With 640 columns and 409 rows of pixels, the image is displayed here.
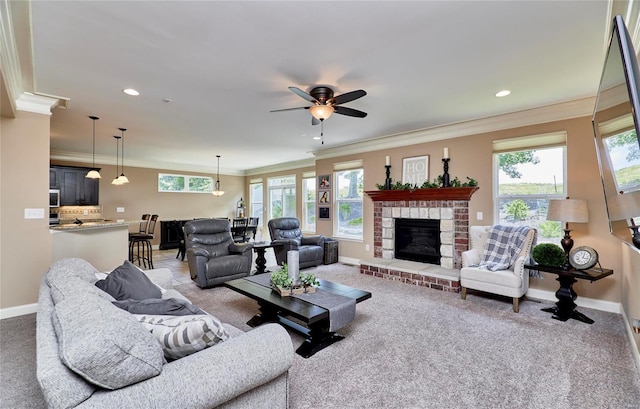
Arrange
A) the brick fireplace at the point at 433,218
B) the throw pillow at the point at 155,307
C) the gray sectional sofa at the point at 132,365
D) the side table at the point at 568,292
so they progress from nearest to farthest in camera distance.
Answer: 1. the gray sectional sofa at the point at 132,365
2. the throw pillow at the point at 155,307
3. the side table at the point at 568,292
4. the brick fireplace at the point at 433,218

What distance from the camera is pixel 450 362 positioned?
2.33m

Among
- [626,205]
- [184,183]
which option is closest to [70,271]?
[626,205]

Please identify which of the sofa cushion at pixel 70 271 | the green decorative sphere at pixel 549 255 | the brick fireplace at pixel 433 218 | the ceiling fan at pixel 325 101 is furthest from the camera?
the brick fireplace at pixel 433 218

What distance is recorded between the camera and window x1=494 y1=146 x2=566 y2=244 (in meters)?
3.91

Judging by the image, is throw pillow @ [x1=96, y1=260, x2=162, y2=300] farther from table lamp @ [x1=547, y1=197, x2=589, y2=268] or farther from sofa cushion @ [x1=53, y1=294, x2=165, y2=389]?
table lamp @ [x1=547, y1=197, x2=589, y2=268]

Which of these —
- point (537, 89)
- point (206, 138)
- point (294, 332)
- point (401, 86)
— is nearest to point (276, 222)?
point (206, 138)

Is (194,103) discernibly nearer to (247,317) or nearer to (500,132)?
(247,317)

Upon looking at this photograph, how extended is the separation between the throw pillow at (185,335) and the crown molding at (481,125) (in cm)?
461

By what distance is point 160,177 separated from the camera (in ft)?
28.7

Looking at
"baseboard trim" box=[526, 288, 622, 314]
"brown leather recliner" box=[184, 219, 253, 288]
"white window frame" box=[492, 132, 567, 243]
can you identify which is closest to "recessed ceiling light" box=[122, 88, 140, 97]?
"brown leather recliner" box=[184, 219, 253, 288]

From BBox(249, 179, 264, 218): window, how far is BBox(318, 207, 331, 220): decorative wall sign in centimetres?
354

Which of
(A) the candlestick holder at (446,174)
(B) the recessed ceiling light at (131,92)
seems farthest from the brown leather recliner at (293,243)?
(B) the recessed ceiling light at (131,92)

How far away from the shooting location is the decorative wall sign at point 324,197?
22.4ft

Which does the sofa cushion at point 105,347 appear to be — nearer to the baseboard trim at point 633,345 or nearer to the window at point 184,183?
the baseboard trim at point 633,345
